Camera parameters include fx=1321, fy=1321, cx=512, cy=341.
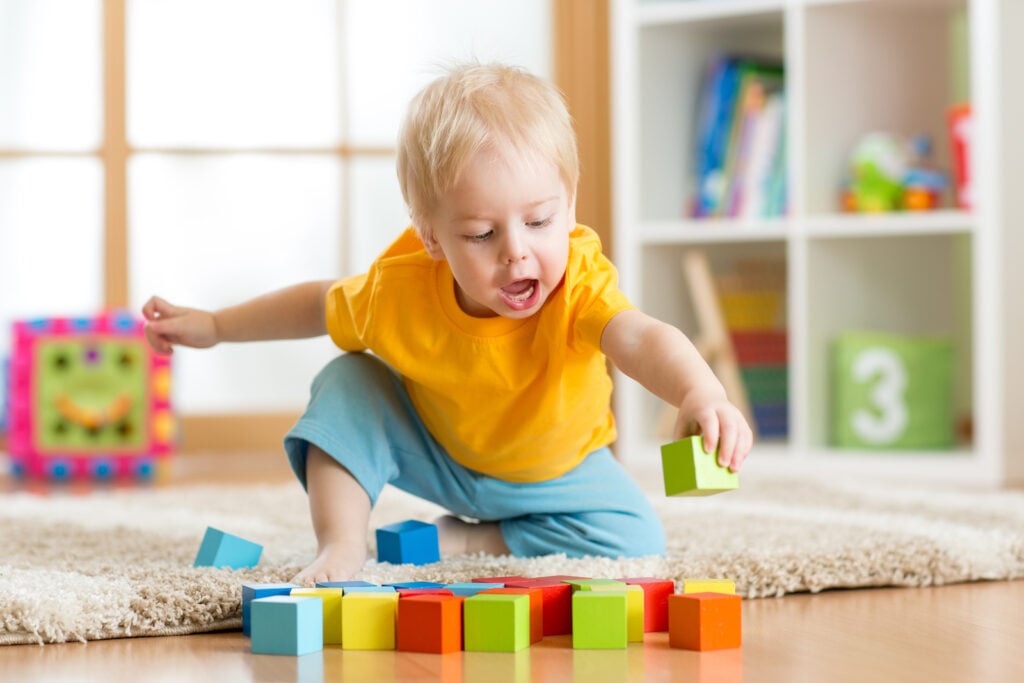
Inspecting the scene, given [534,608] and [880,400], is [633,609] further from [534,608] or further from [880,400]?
[880,400]

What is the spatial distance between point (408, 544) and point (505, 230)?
0.99ft

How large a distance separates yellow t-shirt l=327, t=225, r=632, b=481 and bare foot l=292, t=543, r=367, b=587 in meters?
0.14

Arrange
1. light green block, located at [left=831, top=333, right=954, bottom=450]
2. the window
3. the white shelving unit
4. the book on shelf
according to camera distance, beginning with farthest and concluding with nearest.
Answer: the window, the book on shelf, light green block, located at [left=831, top=333, right=954, bottom=450], the white shelving unit

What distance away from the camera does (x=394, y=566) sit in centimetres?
110

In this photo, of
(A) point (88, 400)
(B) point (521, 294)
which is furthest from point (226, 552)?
(A) point (88, 400)

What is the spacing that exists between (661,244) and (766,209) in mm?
195

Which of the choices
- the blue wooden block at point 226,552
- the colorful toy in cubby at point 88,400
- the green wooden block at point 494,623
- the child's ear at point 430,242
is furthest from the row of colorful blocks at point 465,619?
the colorful toy in cubby at point 88,400

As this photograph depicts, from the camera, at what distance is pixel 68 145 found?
2.55 meters

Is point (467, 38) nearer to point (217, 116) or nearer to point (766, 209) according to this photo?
point (217, 116)

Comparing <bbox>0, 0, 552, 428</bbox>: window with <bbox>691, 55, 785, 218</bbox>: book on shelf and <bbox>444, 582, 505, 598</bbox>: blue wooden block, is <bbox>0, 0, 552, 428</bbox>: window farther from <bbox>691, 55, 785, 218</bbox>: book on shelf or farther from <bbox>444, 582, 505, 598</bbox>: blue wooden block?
<bbox>444, 582, 505, 598</bbox>: blue wooden block

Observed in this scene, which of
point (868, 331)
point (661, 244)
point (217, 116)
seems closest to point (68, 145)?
point (217, 116)

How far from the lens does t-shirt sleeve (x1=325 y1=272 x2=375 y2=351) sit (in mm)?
1157

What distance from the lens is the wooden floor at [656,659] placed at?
0.79 m

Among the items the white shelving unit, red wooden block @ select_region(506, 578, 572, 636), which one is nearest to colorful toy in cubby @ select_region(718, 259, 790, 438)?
the white shelving unit
